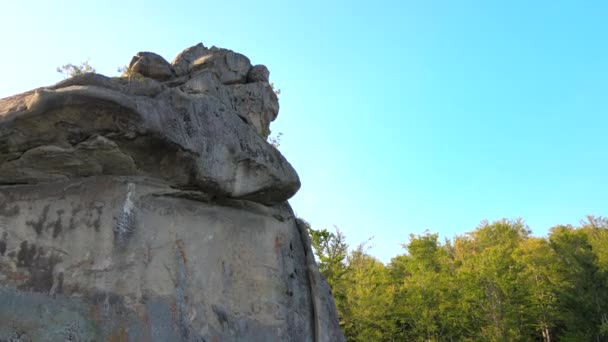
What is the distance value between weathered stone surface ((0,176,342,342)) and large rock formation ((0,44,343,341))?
14 mm

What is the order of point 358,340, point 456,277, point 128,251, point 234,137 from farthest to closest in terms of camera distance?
point 456,277
point 358,340
point 234,137
point 128,251

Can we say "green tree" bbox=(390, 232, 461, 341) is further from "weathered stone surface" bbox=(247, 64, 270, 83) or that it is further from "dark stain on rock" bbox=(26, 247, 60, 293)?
"dark stain on rock" bbox=(26, 247, 60, 293)

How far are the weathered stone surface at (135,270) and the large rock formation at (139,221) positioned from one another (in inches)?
0.5

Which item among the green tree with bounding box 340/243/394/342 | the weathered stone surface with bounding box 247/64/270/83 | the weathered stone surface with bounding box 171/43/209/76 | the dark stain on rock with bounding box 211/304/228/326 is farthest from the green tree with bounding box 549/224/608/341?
the weathered stone surface with bounding box 171/43/209/76

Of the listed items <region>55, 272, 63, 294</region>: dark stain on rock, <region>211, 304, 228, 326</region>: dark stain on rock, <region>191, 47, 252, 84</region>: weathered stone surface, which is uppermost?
<region>191, 47, 252, 84</region>: weathered stone surface

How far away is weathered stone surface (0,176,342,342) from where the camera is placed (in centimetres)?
565

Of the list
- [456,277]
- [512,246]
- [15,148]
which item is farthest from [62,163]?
[512,246]

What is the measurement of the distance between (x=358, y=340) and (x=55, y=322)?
70.5 ft

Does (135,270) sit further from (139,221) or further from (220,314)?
(220,314)

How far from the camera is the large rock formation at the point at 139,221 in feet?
18.6

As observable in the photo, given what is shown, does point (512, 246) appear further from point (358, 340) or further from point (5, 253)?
point (5, 253)

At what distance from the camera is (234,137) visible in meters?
6.88

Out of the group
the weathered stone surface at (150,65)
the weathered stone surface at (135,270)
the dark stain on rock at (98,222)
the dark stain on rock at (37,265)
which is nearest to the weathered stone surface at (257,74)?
the weathered stone surface at (150,65)

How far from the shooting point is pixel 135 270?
5961 millimetres
